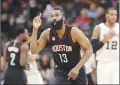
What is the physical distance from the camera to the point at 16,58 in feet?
36.9

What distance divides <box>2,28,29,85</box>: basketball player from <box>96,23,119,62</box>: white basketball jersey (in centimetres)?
171

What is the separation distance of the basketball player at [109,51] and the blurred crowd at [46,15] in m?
3.09

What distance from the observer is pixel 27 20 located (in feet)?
60.0

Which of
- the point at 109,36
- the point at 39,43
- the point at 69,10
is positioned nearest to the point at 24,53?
the point at 39,43

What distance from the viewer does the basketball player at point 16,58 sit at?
11125 mm

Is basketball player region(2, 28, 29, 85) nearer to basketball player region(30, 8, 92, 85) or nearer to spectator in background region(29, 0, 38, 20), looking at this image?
basketball player region(30, 8, 92, 85)

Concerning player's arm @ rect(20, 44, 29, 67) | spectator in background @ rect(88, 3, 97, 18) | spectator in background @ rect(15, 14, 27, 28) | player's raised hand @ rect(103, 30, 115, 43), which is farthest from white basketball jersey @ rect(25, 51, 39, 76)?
spectator in background @ rect(15, 14, 27, 28)

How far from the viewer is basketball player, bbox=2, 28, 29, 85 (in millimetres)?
11125

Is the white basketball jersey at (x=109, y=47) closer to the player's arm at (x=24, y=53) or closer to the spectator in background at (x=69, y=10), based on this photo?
the player's arm at (x=24, y=53)

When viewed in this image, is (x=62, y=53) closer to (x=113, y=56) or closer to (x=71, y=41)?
(x=71, y=41)

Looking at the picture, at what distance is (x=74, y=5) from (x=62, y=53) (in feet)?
29.7

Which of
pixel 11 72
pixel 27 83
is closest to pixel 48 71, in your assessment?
pixel 27 83

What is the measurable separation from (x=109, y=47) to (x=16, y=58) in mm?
2066

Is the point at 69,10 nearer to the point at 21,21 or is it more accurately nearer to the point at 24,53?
the point at 21,21
